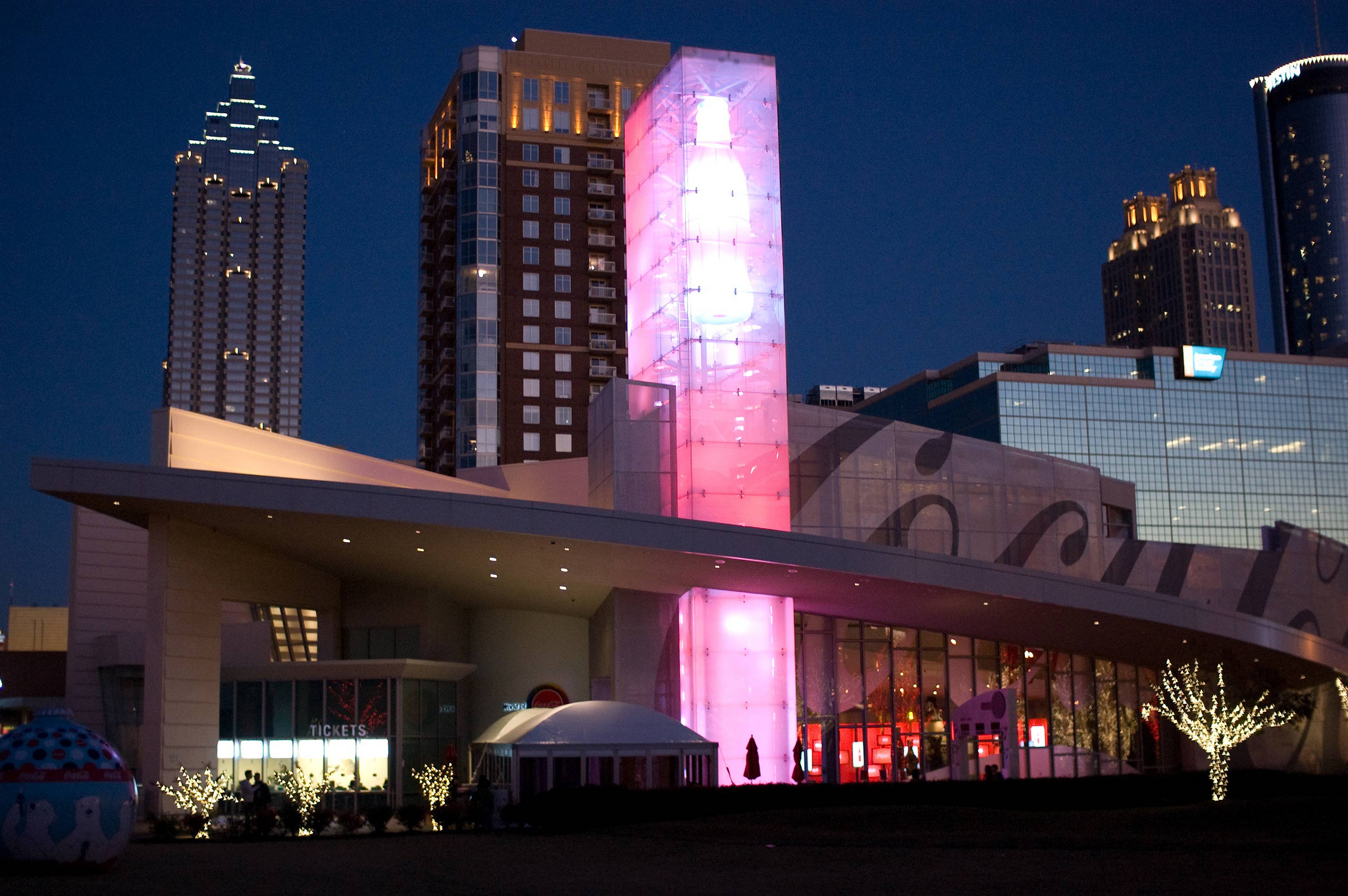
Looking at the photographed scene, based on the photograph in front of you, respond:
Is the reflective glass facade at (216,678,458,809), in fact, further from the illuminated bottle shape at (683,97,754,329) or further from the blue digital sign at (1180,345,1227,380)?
the blue digital sign at (1180,345,1227,380)

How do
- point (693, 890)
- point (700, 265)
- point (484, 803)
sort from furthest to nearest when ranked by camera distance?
point (700, 265), point (484, 803), point (693, 890)

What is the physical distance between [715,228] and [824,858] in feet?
88.7

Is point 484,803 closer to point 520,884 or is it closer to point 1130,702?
point 520,884

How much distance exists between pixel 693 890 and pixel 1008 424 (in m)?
106

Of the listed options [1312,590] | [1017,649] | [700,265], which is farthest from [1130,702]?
[1312,590]

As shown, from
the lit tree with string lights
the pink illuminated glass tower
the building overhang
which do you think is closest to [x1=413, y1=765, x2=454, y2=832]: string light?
the building overhang

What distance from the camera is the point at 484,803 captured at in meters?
28.8

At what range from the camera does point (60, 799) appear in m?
17.5

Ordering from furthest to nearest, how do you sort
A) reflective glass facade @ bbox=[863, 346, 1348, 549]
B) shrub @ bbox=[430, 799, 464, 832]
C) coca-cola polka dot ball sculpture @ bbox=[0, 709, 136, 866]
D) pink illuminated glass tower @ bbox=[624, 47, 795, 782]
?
1. reflective glass facade @ bbox=[863, 346, 1348, 549]
2. pink illuminated glass tower @ bbox=[624, 47, 795, 782]
3. shrub @ bbox=[430, 799, 464, 832]
4. coca-cola polka dot ball sculpture @ bbox=[0, 709, 136, 866]

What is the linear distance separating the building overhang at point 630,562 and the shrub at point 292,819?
5.92m

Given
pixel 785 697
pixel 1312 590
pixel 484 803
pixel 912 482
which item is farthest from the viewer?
pixel 1312 590

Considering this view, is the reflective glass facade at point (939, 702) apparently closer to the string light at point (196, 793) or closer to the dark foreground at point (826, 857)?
the dark foreground at point (826, 857)

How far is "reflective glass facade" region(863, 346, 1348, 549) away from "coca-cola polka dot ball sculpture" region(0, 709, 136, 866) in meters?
106

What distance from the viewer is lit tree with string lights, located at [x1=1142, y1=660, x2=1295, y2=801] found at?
33.8 m
